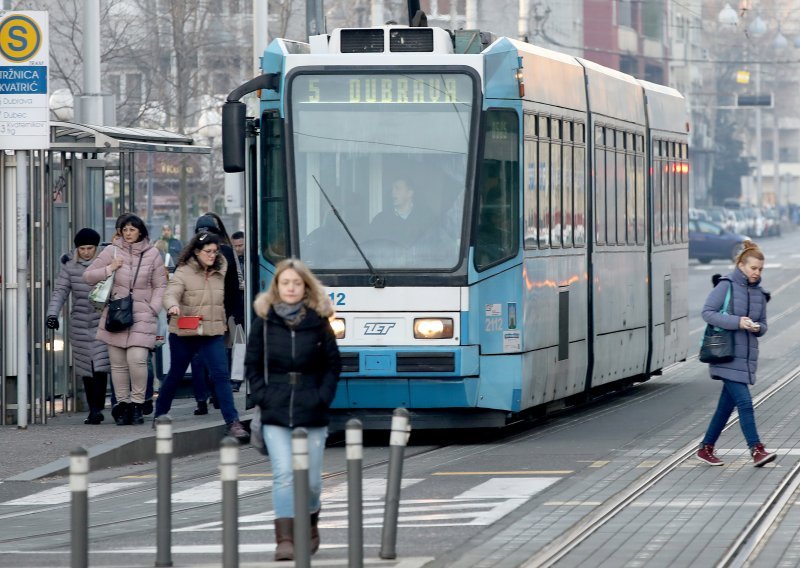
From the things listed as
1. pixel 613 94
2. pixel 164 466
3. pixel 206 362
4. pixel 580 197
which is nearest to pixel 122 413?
pixel 206 362

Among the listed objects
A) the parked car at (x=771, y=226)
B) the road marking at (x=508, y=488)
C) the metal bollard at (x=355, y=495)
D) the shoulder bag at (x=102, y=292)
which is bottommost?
the road marking at (x=508, y=488)

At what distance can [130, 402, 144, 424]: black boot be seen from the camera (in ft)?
52.2

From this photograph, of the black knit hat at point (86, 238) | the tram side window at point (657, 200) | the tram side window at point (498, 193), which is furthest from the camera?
the tram side window at point (657, 200)

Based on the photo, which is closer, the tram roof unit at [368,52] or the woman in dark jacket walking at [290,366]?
the woman in dark jacket walking at [290,366]

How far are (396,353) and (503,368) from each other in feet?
2.92

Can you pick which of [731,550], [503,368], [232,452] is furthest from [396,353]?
[232,452]

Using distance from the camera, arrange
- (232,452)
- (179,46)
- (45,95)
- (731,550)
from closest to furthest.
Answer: (232,452), (731,550), (45,95), (179,46)

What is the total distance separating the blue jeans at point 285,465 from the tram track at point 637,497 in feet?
3.52

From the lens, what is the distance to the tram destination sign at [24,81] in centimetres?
1549

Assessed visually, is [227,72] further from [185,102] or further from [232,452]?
[232,452]

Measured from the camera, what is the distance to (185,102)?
3819 centimetres

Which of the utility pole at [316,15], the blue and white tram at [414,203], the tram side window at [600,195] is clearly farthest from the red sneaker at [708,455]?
the utility pole at [316,15]

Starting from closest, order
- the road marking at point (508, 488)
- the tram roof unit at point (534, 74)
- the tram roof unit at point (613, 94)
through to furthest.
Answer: the road marking at point (508, 488), the tram roof unit at point (534, 74), the tram roof unit at point (613, 94)

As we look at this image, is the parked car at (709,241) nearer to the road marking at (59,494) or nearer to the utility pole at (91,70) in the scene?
the utility pole at (91,70)
